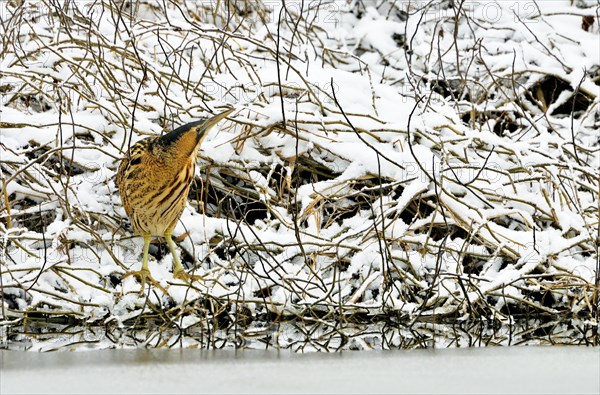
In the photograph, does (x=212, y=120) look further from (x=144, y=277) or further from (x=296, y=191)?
(x=144, y=277)

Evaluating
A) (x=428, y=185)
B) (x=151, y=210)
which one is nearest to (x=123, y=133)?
(x=151, y=210)

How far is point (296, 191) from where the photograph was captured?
4.12m

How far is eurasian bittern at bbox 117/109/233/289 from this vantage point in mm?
4191

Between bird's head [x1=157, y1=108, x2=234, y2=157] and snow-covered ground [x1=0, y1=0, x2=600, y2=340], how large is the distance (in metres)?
0.29

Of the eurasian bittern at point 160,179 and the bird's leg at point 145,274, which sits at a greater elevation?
the eurasian bittern at point 160,179

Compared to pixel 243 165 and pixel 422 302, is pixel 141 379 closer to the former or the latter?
pixel 422 302

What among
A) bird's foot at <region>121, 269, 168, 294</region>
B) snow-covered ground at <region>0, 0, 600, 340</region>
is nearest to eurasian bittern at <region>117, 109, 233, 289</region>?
bird's foot at <region>121, 269, 168, 294</region>

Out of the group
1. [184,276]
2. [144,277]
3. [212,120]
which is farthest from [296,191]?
[144,277]

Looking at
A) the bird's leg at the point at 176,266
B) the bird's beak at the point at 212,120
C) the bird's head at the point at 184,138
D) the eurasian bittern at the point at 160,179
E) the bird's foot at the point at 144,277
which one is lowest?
the bird's foot at the point at 144,277

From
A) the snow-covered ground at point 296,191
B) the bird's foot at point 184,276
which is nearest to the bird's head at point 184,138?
the snow-covered ground at point 296,191

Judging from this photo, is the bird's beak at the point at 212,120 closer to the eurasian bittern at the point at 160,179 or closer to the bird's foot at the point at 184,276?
the eurasian bittern at the point at 160,179

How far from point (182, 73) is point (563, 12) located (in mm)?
2277

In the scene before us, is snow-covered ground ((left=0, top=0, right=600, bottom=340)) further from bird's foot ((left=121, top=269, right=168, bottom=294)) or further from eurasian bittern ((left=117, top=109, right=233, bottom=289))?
eurasian bittern ((left=117, top=109, right=233, bottom=289))

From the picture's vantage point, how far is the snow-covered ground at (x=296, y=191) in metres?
4.09
